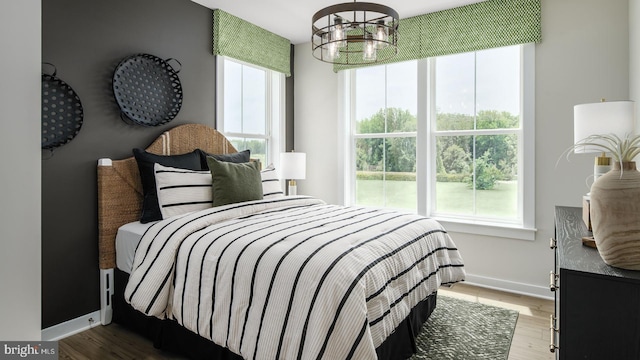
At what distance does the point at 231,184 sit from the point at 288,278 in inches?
51.9

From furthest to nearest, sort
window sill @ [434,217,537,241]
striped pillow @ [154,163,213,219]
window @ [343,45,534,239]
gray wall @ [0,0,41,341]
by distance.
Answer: window @ [343,45,534,239] < window sill @ [434,217,537,241] < striped pillow @ [154,163,213,219] < gray wall @ [0,0,41,341]

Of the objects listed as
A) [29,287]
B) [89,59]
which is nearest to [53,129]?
[89,59]

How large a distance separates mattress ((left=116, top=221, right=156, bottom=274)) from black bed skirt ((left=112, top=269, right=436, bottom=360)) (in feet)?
0.28

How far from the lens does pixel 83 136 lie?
2.49 m

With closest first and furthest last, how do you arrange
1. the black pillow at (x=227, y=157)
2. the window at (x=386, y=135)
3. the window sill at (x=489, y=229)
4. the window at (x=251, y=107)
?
the black pillow at (x=227, y=157)
the window sill at (x=489, y=229)
the window at (x=251, y=107)
the window at (x=386, y=135)

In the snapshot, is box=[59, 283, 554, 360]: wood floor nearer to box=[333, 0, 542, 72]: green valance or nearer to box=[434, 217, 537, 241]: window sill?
box=[434, 217, 537, 241]: window sill

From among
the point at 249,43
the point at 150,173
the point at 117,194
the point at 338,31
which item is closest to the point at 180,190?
the point at 150,173

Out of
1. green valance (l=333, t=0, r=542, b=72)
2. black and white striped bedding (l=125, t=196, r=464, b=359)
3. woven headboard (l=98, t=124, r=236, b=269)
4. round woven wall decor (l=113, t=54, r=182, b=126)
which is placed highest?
green valance (l=333, t=0, r=542, b=72)

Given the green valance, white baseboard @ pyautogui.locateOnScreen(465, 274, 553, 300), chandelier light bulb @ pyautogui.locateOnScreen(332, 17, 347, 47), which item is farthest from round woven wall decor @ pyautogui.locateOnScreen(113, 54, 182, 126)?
white baseboard @ pyautogui.locateOnScreen(465, 274, 553, 300)

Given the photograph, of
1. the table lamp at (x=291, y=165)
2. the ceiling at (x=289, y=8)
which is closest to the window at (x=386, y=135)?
the ceiling at (x=289, y=8)

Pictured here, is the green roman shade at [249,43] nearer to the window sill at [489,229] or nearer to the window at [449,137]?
the window at [449,137]

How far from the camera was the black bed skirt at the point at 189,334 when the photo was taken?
1.89 meters

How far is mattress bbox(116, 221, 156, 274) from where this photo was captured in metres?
2.39

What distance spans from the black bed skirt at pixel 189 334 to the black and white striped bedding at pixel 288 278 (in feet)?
0.57
